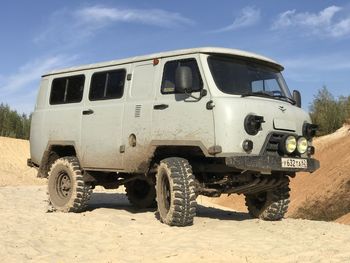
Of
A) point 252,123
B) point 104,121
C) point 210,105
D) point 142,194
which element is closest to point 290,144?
point 252,123

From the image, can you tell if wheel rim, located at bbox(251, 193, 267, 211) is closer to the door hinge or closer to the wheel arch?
the door hinge

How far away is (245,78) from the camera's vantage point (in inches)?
352

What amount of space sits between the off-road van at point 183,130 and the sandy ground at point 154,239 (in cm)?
56

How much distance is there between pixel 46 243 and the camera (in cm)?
752

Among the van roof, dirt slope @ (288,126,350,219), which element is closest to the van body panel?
the van roof

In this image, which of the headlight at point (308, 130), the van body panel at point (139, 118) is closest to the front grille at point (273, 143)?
the headlight at point (308, 130)

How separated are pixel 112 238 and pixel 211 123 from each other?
2.28 metres

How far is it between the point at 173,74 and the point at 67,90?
3.18m

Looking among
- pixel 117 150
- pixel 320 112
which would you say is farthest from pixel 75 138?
pixel 320 112

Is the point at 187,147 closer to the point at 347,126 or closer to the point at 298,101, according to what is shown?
the point at 298,101

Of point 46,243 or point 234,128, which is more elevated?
point 234,128

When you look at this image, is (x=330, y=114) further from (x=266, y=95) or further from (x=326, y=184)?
(x=266, y=95)

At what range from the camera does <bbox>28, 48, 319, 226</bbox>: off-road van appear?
8.25 meters

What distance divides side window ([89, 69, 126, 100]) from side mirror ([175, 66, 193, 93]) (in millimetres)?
1897
